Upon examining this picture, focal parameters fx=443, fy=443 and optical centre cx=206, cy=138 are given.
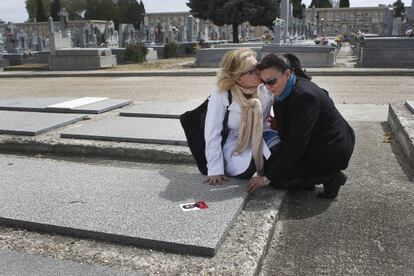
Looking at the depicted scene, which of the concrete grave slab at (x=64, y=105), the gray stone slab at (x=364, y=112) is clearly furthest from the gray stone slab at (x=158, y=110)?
the gray stone slab at (x=364, y=112)

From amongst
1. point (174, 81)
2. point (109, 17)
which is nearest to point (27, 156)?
point (174, 81)

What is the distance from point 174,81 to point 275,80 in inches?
424

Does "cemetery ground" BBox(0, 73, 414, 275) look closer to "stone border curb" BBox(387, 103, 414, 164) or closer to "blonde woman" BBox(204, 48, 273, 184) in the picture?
"stone border curb" BBox(387, 103, 414, 164)

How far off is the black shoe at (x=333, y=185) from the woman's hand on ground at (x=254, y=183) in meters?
0.51

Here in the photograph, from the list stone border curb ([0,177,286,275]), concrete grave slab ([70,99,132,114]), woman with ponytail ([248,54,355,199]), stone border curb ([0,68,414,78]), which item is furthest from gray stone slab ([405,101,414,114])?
stone border curb ([0,68,414,78])

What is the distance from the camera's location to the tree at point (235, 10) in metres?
26.9

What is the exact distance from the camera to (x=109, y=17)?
72.9 m

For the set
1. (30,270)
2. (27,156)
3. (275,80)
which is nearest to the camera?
(30,270)

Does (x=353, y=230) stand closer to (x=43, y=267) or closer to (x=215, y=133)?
(x=215, y=133)

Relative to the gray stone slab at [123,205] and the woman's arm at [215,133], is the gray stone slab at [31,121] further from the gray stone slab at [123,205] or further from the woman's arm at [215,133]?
the woman's arm at [215,133]

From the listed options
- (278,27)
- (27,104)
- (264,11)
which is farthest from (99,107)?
(264,11)

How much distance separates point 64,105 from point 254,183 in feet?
14.2

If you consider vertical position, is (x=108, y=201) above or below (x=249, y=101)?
below

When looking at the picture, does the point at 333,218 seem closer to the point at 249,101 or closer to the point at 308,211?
the point at 308,211
